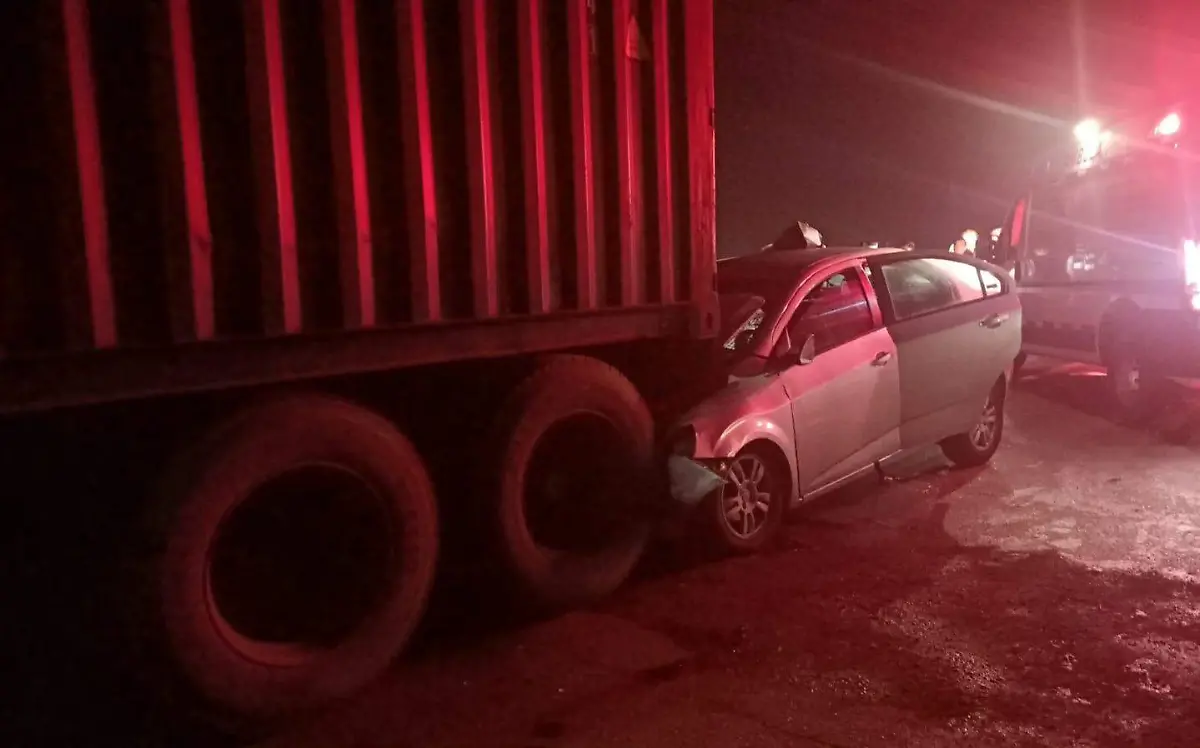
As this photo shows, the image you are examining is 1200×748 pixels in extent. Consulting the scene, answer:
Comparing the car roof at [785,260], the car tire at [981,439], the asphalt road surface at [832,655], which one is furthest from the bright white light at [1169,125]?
the asphalt road surface at [832,655]

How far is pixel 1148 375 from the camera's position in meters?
8.91

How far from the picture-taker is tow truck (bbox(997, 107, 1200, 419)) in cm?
834

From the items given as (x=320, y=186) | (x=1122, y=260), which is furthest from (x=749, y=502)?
(x=1122, y=260)

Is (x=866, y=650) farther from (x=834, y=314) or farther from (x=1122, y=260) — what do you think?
(x=1122, y=260)

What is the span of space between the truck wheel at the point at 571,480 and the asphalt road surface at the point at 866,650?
236 millimetres

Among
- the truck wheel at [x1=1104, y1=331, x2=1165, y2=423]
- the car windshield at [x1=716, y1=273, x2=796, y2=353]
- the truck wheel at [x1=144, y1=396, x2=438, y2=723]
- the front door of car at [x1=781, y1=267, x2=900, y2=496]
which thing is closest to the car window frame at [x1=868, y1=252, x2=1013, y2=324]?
the front door of car at [x1=781, y1=267, x2=900, y2=496]

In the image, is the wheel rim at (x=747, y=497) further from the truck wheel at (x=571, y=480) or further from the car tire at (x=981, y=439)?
the car tire at (x=981, y=439)

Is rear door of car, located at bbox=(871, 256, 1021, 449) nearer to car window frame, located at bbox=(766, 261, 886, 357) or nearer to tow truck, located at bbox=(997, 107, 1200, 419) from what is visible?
car window frame, located at bbox=(766, 261, 886, 357)

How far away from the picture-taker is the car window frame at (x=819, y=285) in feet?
18.2

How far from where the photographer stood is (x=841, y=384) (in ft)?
18.7

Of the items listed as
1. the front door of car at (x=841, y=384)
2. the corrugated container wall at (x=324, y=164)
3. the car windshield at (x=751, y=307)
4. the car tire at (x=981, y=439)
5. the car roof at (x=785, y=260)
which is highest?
the corrugated container wall at (x=324, y=164)

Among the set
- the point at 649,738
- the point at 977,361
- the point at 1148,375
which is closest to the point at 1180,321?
the point at 1148,375

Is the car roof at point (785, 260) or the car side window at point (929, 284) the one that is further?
the car side window at point (929, 284)

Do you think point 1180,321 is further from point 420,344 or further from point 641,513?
point 420,344
